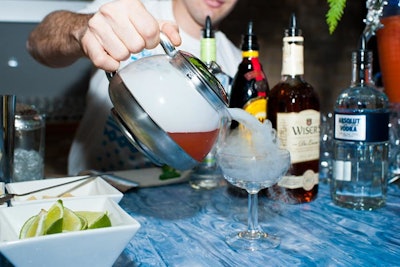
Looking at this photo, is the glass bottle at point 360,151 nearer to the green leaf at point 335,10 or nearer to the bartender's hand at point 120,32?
the green leaf at point 335,10

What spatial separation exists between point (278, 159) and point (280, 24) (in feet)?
6.73

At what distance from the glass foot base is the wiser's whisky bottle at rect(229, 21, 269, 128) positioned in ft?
0.83

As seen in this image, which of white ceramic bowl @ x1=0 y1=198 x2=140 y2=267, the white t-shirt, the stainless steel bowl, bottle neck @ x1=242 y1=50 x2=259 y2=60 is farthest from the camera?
the white t-shirt

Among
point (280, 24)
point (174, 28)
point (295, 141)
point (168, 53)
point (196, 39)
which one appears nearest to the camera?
point (168, 53)

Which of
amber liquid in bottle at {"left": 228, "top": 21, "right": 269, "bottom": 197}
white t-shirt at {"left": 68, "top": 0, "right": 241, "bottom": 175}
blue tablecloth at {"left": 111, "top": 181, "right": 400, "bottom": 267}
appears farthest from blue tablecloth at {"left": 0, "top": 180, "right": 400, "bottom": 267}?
white t-shirt at {"left": 68, "top": 0, "right": 241, "bottom": 175}

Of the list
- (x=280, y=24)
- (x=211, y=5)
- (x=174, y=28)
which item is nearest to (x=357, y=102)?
(x=174, y=28)

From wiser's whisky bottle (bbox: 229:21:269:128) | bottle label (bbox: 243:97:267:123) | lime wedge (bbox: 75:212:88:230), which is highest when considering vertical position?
wiser's whisky bottle (bbox: 229:21:269:128)

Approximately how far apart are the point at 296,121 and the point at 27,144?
54cm

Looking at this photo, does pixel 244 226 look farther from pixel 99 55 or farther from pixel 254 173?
pixel 99 55

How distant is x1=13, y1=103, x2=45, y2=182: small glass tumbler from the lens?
3.13ft

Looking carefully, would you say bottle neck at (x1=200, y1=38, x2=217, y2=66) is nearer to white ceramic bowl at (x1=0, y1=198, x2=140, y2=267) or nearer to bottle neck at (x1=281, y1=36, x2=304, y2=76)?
bottle neck at (x1=281, y1=36, x2=304, y2=76)

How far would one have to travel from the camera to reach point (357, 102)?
0.86 metres

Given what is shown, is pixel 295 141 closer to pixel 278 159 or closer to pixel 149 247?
pixel 278 159

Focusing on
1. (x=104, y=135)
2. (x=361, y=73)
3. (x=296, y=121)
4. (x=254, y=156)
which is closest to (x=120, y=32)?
(x=254, y=156)
